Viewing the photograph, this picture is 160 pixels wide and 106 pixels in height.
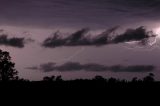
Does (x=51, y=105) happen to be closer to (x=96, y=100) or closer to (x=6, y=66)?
(x=96, y=100)

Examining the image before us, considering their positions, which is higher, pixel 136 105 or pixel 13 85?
pixel 13 85

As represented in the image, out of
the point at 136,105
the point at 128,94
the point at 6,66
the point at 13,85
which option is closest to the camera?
the point at 136,105

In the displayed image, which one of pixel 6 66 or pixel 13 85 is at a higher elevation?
pixel 6 66

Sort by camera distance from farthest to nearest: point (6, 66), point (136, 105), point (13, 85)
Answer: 1. point (6, 66)
2. point (13, 85)
3. point (136, 105)

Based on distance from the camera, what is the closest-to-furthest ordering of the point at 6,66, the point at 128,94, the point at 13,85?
1. the point at 128,94
2. the point at 13,85
3. the point at 6,66

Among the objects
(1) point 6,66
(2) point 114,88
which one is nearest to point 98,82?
(2) point 114,88

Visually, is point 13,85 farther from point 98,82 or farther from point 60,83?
point 98,82

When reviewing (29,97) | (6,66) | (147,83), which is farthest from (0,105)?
(6,66)

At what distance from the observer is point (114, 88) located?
2617 centimetres

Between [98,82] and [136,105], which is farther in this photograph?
[98,82]

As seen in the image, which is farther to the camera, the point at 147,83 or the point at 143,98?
the point at 147,83

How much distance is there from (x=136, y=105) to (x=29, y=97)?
6919 millimetres

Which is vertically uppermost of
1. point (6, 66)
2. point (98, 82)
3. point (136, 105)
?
point (6, 66)

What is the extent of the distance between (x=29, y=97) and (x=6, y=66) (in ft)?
168
